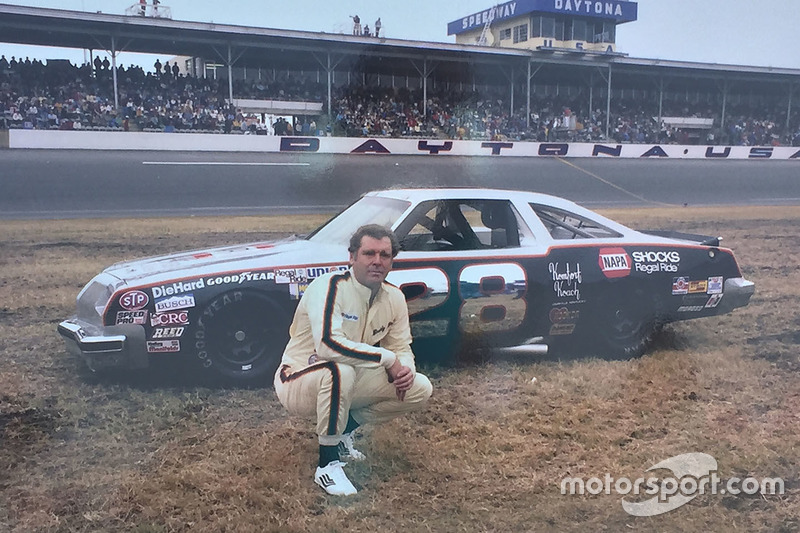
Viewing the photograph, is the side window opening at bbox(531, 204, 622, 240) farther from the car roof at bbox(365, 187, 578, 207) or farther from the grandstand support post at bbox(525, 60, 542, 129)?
the grandstand support post at bbox(525, 60, 542, 129)

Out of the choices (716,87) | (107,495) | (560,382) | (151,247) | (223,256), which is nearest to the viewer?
(107,495)

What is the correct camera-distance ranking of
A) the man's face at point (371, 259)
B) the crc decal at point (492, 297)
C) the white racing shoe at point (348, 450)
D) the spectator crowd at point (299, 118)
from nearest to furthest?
the man's face at point (371, 259), the white racing shoe at point (348, 450), the crc decal at point (492, 297), the spectator crowd at point (299, 118)

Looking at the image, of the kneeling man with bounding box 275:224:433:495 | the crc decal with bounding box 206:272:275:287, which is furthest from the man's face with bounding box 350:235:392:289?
the crc decal with bounding box 206:272:275:287

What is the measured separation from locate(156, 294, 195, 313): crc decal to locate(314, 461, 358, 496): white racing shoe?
3.03 ft

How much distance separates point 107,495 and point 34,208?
2.90 meters

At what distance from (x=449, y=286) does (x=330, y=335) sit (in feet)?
2.77

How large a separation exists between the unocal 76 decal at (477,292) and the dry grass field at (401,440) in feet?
0.84

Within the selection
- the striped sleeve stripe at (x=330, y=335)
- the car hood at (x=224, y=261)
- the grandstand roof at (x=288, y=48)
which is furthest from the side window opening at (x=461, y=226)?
the grandstand roof at (x=288, y=48)

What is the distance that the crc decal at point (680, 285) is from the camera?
3521 mm

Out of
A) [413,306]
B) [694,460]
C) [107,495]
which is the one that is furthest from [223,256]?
[694,460]

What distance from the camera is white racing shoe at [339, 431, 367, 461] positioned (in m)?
2.51

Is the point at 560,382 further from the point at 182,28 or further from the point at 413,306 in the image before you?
the point at 182,28

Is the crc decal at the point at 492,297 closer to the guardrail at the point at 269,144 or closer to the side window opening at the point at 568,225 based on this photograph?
the side window opening at the point at 568,225

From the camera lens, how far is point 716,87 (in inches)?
166
